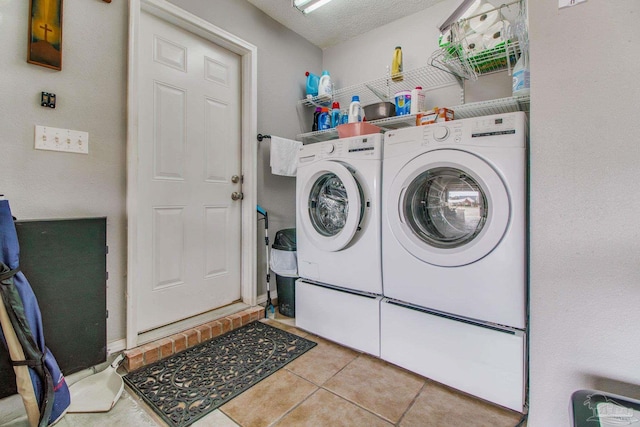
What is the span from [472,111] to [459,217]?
2.89ft

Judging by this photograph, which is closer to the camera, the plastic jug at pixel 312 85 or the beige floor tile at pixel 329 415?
the beige floor tile at pixel 329 415

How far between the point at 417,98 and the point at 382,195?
3.25ft

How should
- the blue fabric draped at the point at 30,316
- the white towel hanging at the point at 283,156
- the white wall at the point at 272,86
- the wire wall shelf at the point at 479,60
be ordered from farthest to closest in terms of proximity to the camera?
the white towel hanging at the point at 283,156, the white wall at the point at 272,86, the wire wall shelf at the point at 479,60, the blue fabric draped at the point at 30,316

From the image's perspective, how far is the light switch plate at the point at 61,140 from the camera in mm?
1359

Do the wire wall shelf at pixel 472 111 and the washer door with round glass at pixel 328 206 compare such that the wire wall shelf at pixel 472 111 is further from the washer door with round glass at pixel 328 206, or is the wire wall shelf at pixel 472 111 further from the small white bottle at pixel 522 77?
the washer door with round glass at pixel 328 206

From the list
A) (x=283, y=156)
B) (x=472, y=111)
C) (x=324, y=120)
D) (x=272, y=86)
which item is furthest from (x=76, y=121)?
(x=472, y=111)

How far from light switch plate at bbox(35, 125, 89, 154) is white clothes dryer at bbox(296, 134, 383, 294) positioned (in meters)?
1.22

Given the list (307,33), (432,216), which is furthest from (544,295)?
(307,33)

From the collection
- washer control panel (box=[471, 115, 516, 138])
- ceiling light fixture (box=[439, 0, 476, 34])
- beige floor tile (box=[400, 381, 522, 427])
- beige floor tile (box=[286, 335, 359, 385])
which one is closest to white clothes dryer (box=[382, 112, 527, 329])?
washer control panel (box=[471, 115, 516, 138])

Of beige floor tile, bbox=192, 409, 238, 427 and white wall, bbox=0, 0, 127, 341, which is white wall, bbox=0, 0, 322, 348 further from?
beige floor tile, bbox=192, 409, 238, 427

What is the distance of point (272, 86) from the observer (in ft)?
8.16

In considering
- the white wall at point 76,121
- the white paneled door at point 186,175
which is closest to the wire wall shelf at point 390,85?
the white paneled door at point 186,175

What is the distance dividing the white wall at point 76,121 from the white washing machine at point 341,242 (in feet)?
3.56

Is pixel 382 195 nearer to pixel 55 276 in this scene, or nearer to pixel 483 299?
pixel 483 299
